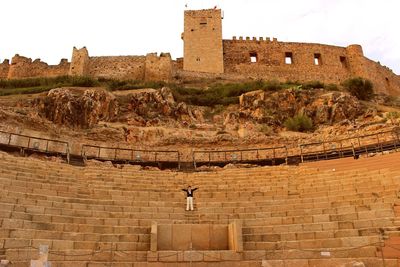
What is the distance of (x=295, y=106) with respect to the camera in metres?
23.2

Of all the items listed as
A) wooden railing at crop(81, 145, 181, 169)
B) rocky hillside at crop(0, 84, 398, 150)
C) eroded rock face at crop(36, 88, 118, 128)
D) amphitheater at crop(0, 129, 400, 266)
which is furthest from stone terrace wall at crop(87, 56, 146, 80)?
amphitheater at crop(0, 129, 400, 266)

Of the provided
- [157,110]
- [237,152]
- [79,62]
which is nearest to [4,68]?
[79,62]

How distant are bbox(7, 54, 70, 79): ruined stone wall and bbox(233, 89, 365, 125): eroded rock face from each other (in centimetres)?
1543

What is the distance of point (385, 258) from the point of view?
6234 mm

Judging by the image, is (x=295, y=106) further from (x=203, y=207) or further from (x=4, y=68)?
(x=4, y=68)

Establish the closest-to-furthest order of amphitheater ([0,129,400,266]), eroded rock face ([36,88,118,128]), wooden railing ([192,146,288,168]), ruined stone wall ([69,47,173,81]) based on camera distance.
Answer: amphitheater ([0,129,400,266]), wooden railing ([192,146,288,168]), eroded rock face ([36,88,118,128]), ruined stone wall ([69,47,173,81])

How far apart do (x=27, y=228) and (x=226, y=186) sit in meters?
5.50

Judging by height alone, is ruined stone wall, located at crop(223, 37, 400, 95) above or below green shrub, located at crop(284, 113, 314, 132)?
above

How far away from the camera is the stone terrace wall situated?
29.8 m

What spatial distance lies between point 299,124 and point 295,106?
2553 mm

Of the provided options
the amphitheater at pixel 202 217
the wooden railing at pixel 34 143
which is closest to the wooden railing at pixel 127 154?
the wooden railing at pixel 34 143

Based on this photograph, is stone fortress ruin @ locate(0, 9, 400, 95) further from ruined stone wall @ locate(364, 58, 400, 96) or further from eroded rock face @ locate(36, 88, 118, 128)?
eroded rock face @ locate(36, 88, 118, 128)

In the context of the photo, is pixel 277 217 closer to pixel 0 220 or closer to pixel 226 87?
pixel 0 220

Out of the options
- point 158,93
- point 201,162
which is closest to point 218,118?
point 158,93
